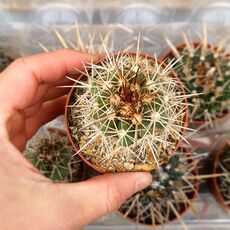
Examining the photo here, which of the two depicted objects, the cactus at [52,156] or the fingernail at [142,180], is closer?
the fingernail at [142,180]

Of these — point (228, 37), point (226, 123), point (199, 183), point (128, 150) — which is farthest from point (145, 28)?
point (128, 150)

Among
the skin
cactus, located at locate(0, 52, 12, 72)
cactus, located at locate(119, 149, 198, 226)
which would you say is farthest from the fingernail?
cactus, located at locate(0, 52, 12, 72)

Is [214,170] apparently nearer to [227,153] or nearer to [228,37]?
[227,153]

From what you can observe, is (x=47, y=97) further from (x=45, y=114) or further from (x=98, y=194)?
(x=98, y=194)

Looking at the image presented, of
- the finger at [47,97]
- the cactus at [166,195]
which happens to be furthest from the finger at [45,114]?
the cactus at [166,195]

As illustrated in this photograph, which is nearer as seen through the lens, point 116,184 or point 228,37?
point 116,184

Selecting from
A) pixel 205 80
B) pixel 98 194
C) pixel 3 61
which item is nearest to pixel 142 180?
pixel 98 194

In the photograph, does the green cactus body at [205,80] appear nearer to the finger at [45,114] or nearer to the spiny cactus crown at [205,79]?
the spiny cactus crown at [205,79]
